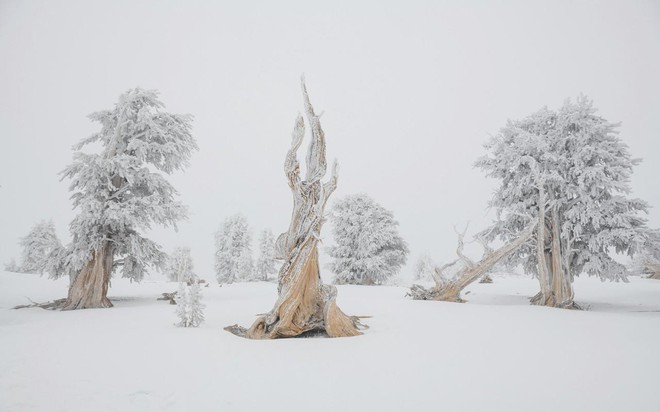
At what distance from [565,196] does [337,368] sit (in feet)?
43.2

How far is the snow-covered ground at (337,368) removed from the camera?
11.6 feet

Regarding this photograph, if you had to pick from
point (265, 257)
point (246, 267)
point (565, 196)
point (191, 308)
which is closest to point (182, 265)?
point (191, 308)

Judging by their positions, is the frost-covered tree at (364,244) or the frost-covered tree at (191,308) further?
the frost-covered tree at (364,244)

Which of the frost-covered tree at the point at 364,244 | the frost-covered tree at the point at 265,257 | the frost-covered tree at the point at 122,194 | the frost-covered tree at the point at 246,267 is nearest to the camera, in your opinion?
the frost-covered tree at the point at 122,194

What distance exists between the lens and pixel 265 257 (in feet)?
123

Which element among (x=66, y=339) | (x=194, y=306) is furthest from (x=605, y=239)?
(x=66, y=339)

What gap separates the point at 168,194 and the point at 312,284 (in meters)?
8.42

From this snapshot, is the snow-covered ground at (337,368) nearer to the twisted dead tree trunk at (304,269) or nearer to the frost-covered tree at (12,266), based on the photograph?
the twisted dead tree trunk at (304,269)

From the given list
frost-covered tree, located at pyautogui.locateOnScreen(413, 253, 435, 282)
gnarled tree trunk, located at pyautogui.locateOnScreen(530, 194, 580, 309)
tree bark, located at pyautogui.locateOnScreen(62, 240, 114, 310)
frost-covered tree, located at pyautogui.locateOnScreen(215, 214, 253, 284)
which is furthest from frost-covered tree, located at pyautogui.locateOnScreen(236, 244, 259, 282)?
gnarled tree trunk, located at pyautogui.locateOnScreen(530, 194, 580, 309)

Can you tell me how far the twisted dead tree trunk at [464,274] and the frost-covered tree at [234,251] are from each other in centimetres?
2462

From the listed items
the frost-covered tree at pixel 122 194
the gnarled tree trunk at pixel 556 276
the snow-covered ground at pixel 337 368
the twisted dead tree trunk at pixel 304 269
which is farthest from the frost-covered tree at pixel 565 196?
the frost-covered tree at pixel 122 194

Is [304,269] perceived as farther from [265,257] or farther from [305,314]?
[265,257]

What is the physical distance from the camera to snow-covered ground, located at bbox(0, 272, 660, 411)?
3.55m

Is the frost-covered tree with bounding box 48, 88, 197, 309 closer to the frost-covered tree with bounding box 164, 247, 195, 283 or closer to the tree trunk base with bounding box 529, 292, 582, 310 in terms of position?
the frost-covered tree with bounding box 164, 247, 195, 283
